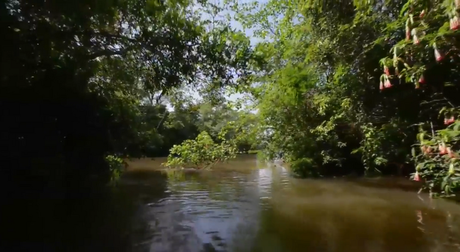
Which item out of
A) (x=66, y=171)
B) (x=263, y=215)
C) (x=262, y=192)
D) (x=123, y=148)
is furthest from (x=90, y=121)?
(x=262, y=192)

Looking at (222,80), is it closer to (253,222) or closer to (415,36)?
(253,222)

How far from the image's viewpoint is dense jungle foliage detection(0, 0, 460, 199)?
246 inches

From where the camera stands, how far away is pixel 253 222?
7137mm

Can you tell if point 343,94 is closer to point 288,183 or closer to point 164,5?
point 288,183

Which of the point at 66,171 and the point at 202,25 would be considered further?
the point at 202,25

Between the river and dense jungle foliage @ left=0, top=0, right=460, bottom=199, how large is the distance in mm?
873

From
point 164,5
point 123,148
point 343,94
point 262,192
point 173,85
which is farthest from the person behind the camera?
point 343,94

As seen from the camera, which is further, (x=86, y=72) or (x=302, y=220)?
(x=86, y=72)

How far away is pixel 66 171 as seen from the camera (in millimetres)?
7992

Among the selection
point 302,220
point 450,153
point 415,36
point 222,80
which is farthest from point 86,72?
point 450,153

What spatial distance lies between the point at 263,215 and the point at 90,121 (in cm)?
446

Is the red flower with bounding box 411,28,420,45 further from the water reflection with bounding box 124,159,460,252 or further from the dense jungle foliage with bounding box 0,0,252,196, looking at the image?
the dense jungle foliage with bounding box 0,0,252,196

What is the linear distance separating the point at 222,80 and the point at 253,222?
146 inches

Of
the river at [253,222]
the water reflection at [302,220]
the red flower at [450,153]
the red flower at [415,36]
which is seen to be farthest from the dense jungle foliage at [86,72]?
the red flower at [450,153]
